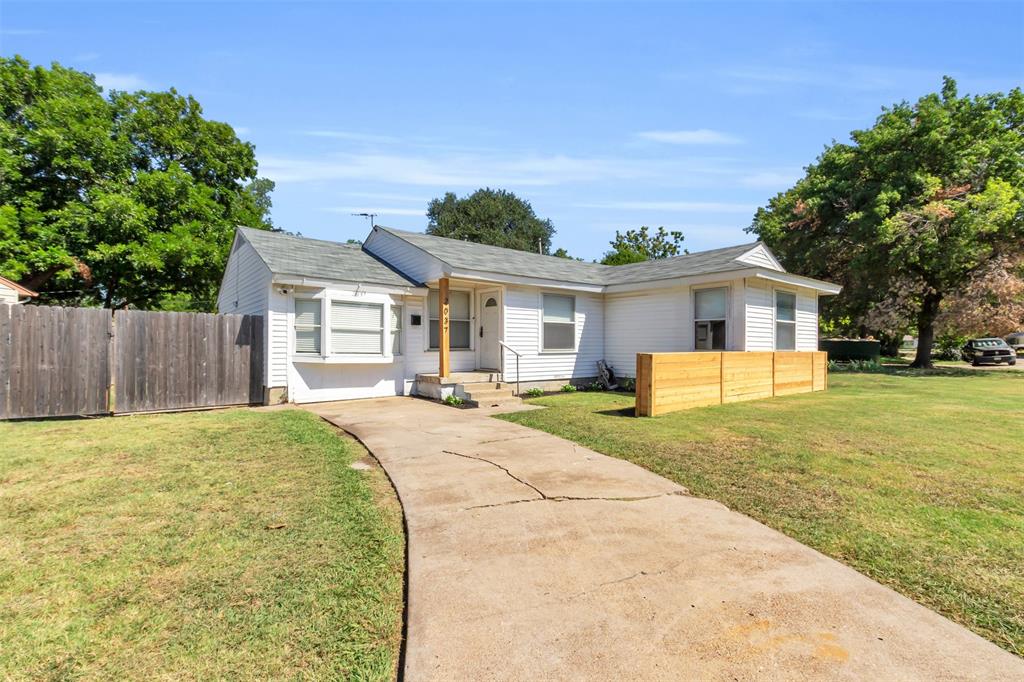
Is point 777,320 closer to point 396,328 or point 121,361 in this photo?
point 396,328

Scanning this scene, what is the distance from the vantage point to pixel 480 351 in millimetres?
12523

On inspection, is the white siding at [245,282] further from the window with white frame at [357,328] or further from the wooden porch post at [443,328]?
the wooden porch post at [443,328]

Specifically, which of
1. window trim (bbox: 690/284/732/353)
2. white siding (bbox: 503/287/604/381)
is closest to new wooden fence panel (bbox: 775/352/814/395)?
window trim (bbox: 690/284/732/353)

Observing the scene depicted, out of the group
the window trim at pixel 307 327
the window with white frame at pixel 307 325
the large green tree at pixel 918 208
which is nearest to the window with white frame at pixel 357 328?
the window trim at pixel 307 327

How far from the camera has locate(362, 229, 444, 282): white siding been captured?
1132 centimetres

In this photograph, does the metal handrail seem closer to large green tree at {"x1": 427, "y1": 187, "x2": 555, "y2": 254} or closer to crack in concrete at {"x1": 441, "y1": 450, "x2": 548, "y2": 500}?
crack in concrete at {"x1": 441, "y1": 450, "x2": 548, "y2": 500}

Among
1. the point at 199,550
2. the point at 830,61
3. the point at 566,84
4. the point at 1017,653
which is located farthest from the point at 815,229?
the point at 199,550

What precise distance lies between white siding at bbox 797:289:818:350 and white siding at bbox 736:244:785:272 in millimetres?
1032

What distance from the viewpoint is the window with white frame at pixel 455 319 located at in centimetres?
1211

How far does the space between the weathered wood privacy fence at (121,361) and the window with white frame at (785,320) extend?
41.5 ft

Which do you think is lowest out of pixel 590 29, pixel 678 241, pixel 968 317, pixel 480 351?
pixel 480 351

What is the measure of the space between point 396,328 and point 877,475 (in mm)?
9377

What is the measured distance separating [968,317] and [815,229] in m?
6.75

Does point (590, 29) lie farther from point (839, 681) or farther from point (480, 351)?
point (839, 681)
